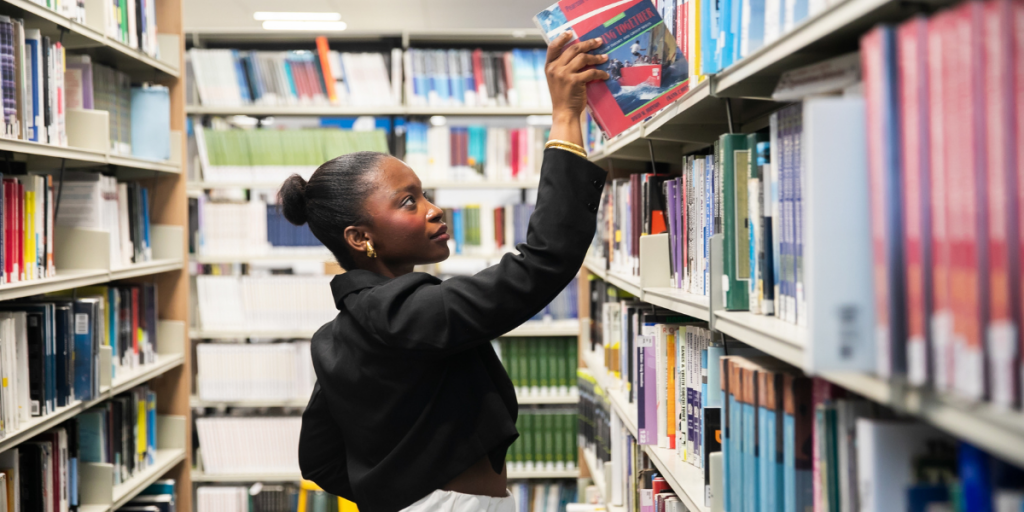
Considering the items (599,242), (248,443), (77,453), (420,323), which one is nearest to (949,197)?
(420,323)

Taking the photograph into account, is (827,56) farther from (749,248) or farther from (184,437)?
(184,437)

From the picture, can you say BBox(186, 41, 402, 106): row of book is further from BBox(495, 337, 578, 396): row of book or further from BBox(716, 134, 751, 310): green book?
BBox(716, 134, 751, 310): green book

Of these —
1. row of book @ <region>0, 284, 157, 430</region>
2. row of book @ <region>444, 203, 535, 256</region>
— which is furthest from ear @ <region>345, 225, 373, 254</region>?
row of book @ <region>444, 203, 535, 256</region>

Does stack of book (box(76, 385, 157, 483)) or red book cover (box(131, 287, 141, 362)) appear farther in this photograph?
red book cover (box(131, 287, 141, 362))

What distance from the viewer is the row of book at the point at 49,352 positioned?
192 cm

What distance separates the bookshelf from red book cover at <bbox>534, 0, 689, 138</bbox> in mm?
1502

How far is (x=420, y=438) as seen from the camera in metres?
1.25

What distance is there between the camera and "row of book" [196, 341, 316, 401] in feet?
11.2

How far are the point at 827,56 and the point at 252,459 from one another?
3318 millimetres

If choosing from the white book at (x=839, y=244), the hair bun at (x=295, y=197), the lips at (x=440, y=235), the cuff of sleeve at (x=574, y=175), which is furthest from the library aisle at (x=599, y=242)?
the hair bun at (x=295, y=197)

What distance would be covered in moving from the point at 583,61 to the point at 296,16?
15.2ft

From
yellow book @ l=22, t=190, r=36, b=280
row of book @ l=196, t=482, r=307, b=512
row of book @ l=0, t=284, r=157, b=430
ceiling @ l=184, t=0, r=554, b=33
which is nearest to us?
row of book @ l=0, t=284, r=157, b=430

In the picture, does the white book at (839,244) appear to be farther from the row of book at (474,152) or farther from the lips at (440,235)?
the row of book at (474,152)

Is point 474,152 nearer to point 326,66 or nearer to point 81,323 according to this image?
point 326,66
